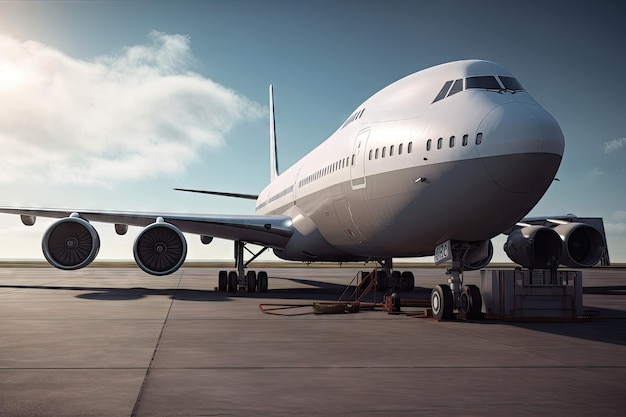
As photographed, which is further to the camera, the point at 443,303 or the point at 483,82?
the point at 443,303

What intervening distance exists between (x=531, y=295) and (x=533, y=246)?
6.45 meters

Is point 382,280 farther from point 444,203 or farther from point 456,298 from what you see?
point 444,203

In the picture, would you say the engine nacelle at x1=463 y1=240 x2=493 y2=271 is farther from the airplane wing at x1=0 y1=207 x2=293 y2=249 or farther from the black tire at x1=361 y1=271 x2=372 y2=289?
the airplane wing at x1=0 y1=207 x2=293 y2=249

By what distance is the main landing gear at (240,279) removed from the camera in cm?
2022

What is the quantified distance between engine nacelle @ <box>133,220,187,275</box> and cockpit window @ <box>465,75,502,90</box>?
9.01 metres

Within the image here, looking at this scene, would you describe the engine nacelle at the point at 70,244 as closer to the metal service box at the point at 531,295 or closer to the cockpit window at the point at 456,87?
the metal service box at the point at 531,295

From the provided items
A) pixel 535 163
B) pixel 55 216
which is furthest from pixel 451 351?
pixel 55 216

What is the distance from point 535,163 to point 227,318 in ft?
19.6

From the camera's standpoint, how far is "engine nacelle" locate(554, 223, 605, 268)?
19.0m

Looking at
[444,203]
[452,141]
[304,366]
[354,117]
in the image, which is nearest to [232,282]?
[354,117]

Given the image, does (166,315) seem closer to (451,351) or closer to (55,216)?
(451,351)

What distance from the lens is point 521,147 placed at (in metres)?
9.85

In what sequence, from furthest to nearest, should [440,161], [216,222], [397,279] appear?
[397,279] → [216,222] → [440,161]

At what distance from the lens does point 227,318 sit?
11891mm
